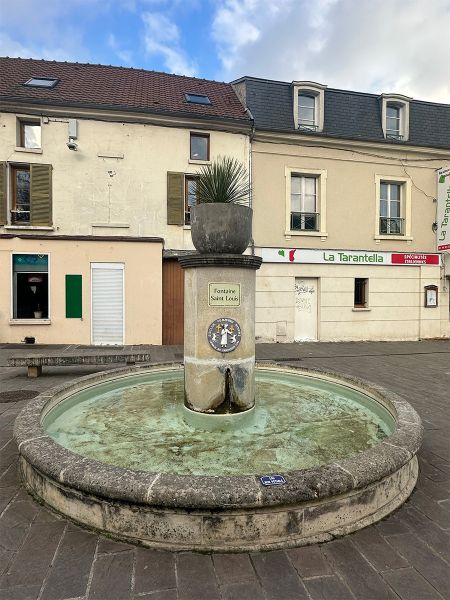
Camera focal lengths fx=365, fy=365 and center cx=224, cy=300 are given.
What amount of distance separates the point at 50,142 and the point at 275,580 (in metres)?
13.6

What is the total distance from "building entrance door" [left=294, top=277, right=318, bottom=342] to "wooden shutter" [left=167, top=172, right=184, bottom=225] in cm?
504

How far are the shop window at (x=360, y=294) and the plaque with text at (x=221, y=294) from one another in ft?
38.4

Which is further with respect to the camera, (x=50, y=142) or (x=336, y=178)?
(x=336, y=178)

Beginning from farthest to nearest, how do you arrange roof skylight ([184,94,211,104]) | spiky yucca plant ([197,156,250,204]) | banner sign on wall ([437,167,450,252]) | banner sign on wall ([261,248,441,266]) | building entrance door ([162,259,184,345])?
1. banner sign on wall ([437,167,450,252])
2. roof skylight ([184,94,211,104])
3. banner sign on wall ([261,248,441,266])
4. building entrance door ([162,259,184,345])
5. spiky yucca plant ([197,156,250,204])

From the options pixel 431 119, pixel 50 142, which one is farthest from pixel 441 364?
pixel 50 142

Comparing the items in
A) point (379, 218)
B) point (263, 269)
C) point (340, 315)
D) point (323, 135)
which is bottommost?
point (340, 315)

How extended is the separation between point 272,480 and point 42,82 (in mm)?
15781

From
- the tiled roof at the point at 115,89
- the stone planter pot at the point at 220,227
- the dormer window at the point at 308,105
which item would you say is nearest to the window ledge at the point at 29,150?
the tiled roof at the point at 115,89

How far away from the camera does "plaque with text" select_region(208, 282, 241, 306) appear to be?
13.3 feet

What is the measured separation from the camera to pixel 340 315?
14.2 meters

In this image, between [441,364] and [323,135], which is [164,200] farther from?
[441,364]

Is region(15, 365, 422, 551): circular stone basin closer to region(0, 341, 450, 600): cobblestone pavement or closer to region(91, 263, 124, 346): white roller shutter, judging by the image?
region(0, 341, 450, 600): cobblestone pavement

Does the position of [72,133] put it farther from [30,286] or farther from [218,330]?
[218,330]

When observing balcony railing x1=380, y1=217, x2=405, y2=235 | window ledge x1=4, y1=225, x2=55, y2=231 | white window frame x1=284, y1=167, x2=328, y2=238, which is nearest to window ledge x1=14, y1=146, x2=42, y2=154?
window ledge x1=4, y1=225, x2=55, y2=231
